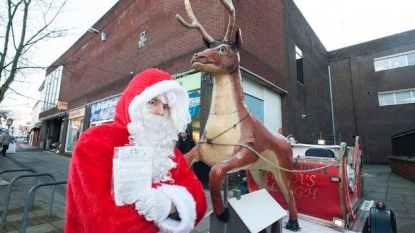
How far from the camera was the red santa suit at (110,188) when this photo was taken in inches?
43.6

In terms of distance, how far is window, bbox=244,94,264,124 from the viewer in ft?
27.4

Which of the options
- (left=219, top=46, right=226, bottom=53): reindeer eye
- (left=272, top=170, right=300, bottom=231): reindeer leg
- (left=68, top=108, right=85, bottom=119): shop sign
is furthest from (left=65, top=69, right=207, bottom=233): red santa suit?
(left=68, top=108, right=85, bottom=119): shop sign

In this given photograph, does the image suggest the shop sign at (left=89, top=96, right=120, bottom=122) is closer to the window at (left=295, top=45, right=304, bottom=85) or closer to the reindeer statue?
the window at (left=295, top=45, right=304, bottom=85)

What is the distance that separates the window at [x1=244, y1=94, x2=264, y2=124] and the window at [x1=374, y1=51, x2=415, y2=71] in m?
13.9

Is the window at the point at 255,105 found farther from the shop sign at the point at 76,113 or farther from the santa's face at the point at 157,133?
the shop sign at the point at 76,113

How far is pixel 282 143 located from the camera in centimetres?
263

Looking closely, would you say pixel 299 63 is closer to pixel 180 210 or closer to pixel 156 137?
pixel 156 137

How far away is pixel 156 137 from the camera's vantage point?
1449 millimetres

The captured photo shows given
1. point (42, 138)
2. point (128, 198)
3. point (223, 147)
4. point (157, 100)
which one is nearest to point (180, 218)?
point (128, 198)

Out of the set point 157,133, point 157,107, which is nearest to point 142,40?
point 157,107

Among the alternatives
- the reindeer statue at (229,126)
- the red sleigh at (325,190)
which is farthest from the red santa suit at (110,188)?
the red sleigh at (325,190)

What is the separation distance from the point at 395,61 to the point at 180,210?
21.2 meters

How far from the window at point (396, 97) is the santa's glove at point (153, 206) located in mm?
20390

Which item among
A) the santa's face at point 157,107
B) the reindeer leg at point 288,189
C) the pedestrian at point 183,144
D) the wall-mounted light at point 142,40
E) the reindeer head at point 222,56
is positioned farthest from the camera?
the wall-mounted light at point 142,40
